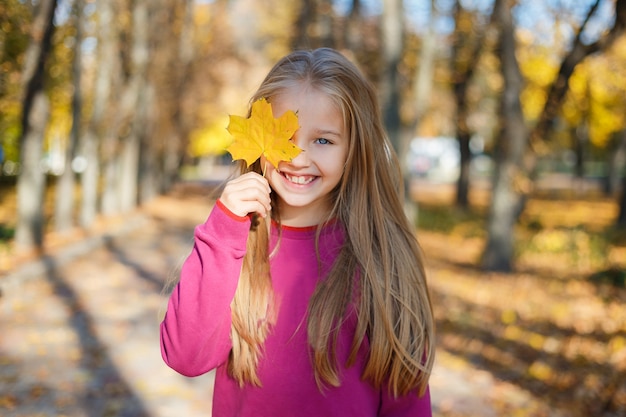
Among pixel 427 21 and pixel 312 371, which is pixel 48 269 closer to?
pixel 312 371

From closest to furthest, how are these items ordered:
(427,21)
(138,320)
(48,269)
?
(138,320) < (48,269) < (427,21)

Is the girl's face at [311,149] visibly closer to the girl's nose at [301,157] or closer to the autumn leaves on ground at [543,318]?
the girl's nose at [301,157]

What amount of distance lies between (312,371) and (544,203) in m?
25.7

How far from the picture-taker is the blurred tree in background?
391 inches

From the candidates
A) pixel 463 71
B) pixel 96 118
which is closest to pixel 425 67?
pixel 463 71

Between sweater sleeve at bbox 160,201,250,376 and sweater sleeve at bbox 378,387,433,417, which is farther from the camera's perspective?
sweater sleeve at bbox 378,387,433,417

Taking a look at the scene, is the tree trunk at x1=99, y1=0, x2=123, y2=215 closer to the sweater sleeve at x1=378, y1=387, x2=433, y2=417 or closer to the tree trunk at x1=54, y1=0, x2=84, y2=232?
the tree trunk at x1=54, y1=0, x2=84, y2=232

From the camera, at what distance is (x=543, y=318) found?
25.1 ft

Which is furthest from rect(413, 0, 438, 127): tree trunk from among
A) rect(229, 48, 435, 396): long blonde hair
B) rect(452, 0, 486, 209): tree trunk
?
rect(229, 48, 435, 396): long blonde hair

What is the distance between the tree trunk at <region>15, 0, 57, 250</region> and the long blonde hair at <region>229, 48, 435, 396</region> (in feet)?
28.7

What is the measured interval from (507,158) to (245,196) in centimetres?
938

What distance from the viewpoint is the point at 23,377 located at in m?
5.30

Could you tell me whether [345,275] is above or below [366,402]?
above

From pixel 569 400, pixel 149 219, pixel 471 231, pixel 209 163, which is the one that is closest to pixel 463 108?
pixel 471 231
